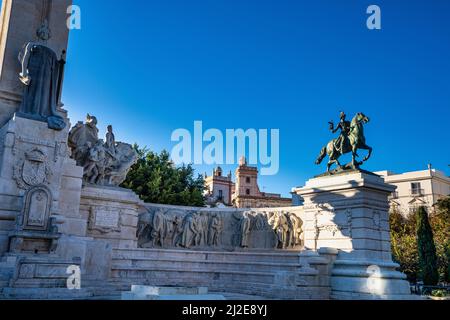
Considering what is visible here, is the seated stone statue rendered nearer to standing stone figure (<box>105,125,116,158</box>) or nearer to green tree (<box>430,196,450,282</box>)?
standing stone figure (<box>105,125,116,158</box>)

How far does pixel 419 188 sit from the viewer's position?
52.7 metres

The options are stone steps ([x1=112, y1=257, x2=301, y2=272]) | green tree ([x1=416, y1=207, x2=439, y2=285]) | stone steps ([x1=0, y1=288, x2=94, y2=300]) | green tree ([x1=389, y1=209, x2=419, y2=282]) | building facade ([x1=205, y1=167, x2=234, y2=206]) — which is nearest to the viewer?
stone steps ([x1=0, y1=288, x2=94, y2=300])

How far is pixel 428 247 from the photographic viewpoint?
24.3m

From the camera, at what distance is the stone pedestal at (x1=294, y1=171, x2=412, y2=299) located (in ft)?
44.6

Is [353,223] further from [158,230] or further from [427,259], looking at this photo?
[427,259]

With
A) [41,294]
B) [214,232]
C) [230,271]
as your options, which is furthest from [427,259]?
[41,294]

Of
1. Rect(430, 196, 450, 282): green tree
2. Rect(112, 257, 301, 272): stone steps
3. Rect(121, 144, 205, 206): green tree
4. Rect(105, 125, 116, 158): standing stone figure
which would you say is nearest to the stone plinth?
Rect(112, 257, 301, 272): stone steps

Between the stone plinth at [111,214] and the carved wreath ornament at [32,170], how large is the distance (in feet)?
7.80

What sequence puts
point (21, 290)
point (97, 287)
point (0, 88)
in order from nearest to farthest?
1. point (21, 290)
2. point (97, 287)
3. point (0, 88)

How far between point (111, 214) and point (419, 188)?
46.1 metres

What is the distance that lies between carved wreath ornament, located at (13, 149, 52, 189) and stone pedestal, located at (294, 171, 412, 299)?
31.6 feet
